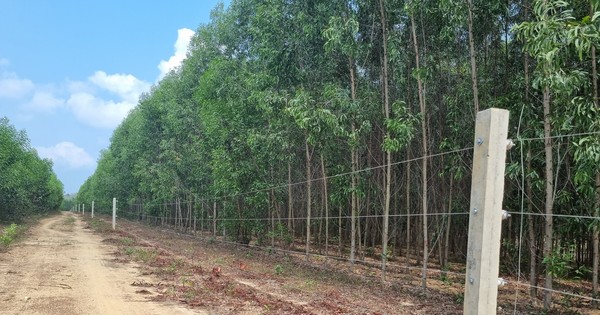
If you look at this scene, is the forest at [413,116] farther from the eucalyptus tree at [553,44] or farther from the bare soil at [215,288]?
the bare soil at [215,288]

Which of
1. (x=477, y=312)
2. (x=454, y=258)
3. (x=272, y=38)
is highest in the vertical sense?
(x=272, y=38)

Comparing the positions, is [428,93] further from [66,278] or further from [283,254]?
[66,278]

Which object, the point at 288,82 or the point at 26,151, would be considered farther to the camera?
the point at 26,151

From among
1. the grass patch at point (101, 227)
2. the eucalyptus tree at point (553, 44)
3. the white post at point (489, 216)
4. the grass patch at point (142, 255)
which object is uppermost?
the eucalyptus tree at point (553, 44)

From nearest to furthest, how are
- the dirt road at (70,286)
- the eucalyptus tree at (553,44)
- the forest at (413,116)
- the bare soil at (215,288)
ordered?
the eucalyptus tree at (553,44) → the forest at (413,116) → the dirt road at (70,286) → the bare soil at (215,288)

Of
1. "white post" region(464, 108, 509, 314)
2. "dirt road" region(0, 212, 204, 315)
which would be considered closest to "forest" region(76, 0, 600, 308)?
"white post" region(464, 108, 509, 314)

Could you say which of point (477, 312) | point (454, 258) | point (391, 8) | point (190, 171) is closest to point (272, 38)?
point (391, 8)

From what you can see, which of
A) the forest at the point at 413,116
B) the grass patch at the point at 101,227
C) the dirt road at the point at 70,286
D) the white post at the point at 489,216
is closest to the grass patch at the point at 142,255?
the dirt road at the point at 70,286

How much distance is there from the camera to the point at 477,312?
2.50 metres

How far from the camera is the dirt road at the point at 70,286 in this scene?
6871 mm

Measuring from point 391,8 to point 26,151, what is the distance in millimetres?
35283

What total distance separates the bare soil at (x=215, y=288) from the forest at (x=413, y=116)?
0.82 meters

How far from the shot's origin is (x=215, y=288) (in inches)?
343

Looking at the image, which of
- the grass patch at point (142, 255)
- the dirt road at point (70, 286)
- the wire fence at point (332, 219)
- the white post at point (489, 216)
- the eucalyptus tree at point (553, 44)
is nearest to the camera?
the white post at point (489, 216)
